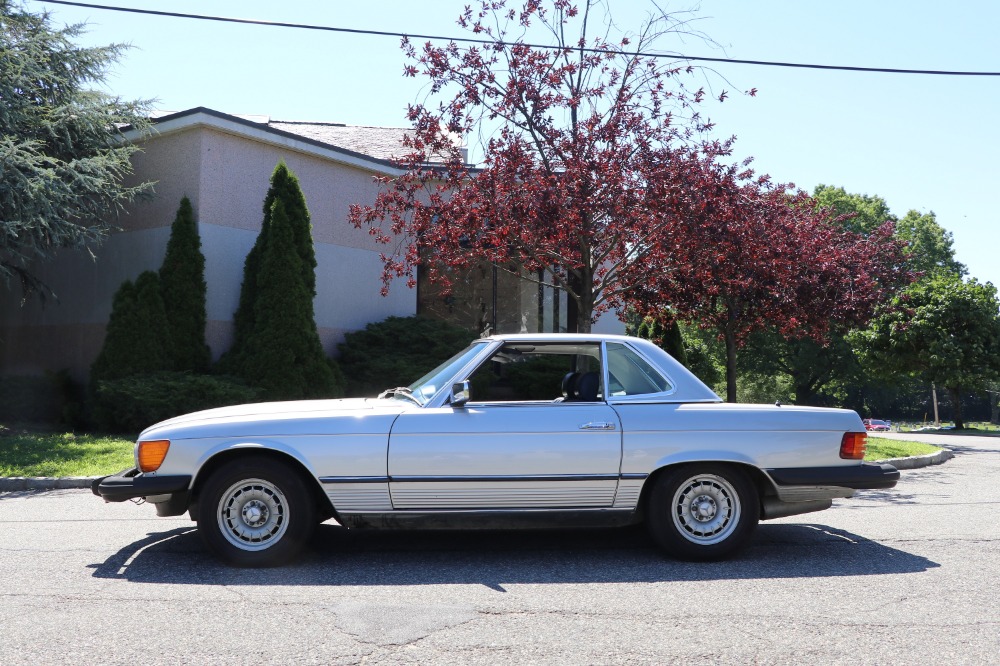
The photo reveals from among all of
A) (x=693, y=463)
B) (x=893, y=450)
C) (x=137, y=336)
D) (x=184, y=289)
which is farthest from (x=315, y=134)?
(x=693, y=463)

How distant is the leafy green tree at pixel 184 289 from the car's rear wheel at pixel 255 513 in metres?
9.65

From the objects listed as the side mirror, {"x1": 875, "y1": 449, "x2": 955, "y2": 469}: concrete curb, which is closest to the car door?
the side mirror

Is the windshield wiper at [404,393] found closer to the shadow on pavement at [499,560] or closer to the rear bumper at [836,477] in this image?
the shadow on pavement at [499,560]

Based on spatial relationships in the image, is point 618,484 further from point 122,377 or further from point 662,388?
point 122,377

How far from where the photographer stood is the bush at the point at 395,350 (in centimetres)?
1606

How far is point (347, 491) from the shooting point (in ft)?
19.2

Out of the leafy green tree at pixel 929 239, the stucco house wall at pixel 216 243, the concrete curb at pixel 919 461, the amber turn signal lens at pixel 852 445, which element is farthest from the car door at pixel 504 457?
the leafy green tree at pixel 929 239

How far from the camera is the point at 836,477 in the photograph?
6.21m

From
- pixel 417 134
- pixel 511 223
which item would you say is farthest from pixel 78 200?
pixel 511 223

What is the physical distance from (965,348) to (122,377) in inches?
1196

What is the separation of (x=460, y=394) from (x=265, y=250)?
1026cm

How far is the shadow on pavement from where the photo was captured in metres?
5.63

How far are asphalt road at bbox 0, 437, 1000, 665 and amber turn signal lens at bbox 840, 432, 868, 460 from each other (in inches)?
28.8

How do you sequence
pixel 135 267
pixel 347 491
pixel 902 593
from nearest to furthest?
1. pixel 902 593
2. pixel 347 491
3. pixel 135 267
